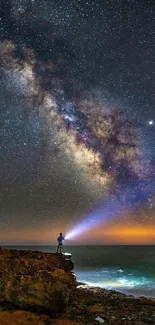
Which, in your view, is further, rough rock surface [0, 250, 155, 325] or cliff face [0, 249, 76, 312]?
cliff face [0, 249, 76, 312]

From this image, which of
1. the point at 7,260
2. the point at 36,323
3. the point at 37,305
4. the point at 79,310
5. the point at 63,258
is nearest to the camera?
the point at 36,323

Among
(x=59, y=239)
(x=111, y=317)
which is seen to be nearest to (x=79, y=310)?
(x=111, y=317)

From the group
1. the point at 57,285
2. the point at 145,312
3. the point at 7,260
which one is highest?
the point at 7,260

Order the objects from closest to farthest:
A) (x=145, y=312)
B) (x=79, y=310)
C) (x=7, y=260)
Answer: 1. (x=7, y=260)
2. (x=79, y=310)
3. (x=145, y=312)

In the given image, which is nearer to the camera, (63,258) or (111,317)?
(111,317)

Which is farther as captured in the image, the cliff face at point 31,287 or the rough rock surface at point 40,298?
the cliff face at point 31,287

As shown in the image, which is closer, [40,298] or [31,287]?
[40,298]

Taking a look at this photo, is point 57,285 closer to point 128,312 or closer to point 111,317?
point 111,317

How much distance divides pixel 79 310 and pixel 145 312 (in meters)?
5.32

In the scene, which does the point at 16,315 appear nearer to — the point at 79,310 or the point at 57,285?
the point at 57,285

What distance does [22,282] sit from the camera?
14.5m

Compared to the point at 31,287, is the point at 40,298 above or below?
below

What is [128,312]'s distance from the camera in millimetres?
→ 18531

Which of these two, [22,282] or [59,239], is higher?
[59,239]
